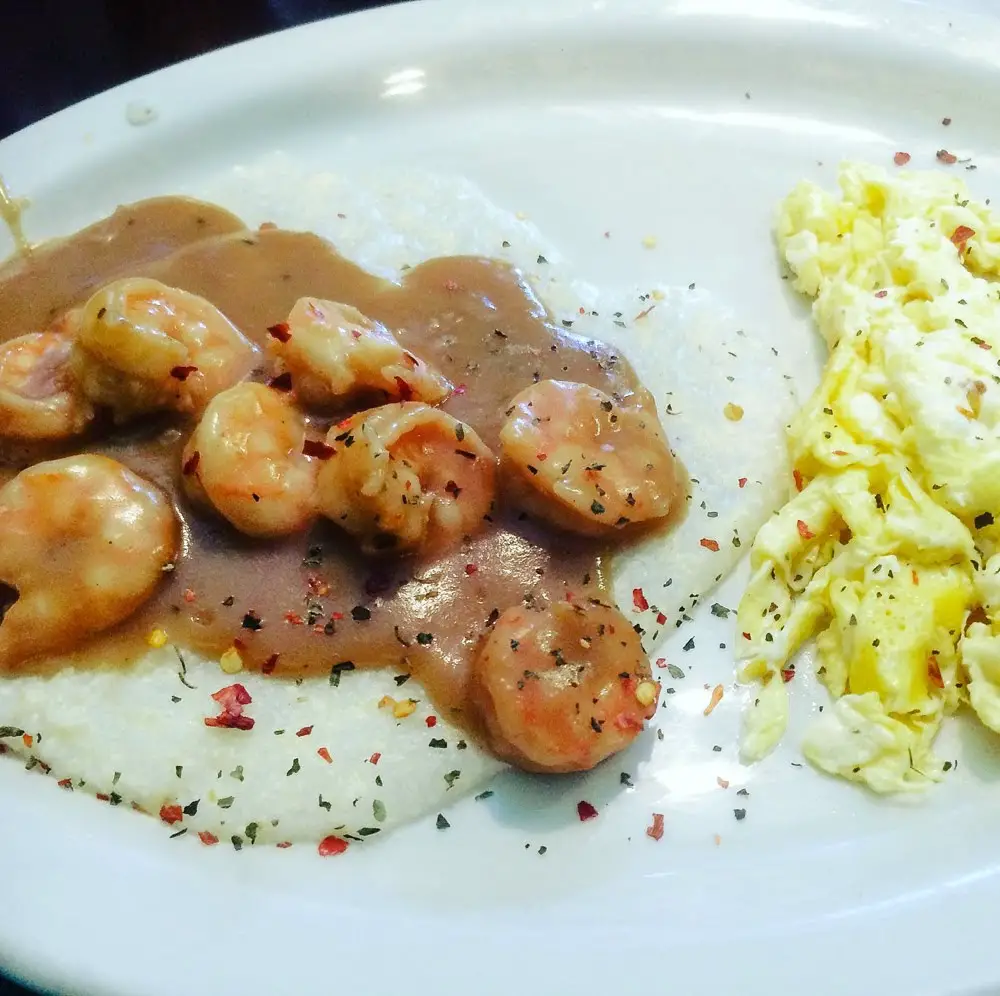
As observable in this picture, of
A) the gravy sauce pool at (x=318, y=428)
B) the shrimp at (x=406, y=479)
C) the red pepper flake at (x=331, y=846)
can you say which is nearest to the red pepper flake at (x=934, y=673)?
the gravy sauce pool at (x=318, y=428)

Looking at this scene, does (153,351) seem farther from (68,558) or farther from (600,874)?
(600,874)

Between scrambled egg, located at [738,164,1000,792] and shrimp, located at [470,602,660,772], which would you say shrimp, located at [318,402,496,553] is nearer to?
shrimp, located at [470,602,660,772]

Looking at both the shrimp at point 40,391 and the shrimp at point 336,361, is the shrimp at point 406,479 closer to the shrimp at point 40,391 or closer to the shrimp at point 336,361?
the shrimp at point 336,361

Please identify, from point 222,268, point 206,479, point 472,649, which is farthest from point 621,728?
point 222,268

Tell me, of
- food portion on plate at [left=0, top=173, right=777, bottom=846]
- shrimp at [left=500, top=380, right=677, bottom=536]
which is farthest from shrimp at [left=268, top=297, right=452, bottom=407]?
shrimp at [left=500, top=380, right=677, bottom=536]

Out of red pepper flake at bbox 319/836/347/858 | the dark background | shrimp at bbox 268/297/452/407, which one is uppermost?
the dark background

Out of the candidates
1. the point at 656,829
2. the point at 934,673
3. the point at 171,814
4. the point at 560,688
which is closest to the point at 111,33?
the point at 171,814
